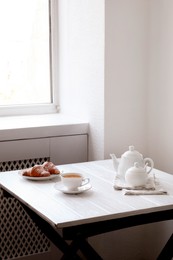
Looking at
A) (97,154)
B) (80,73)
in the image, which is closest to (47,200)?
(97,154)

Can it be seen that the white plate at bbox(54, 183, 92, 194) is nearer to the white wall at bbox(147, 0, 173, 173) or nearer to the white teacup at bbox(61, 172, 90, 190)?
the white teacup at bbox(61, 172, 90, 190)

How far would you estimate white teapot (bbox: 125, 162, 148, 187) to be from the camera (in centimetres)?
278

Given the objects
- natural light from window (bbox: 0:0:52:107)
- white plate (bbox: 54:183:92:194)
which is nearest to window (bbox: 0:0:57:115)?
natural light from window (bbox: 0:0:52:107)

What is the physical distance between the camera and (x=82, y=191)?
2.71 metres

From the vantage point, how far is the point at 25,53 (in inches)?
157

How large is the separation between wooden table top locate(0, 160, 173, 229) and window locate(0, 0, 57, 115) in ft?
3.33

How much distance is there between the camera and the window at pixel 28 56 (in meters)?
3.93

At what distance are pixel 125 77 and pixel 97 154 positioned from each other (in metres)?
0.50

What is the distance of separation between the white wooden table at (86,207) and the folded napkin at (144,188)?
0.03 m

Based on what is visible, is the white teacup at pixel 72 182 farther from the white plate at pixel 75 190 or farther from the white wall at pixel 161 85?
the white wall at pixel 161 85

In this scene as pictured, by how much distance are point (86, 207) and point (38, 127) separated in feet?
3.59

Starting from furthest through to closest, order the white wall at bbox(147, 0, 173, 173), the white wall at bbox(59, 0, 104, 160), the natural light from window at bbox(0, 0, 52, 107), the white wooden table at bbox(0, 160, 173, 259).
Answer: the natural light from window at bbox(0, 0, 52, 107) → the white wall at bbox(59, 0, 104, 160) → the white wall at bbox(147, 0, 173, 173) → the white wooden table at bbox(0, 160, 173, 259)

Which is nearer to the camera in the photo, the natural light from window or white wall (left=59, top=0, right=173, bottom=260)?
white wall (left=59, top=0, right=173, bottom=260)

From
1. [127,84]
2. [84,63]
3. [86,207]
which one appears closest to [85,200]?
[86,207]
